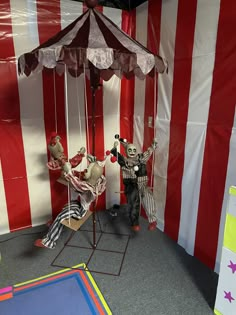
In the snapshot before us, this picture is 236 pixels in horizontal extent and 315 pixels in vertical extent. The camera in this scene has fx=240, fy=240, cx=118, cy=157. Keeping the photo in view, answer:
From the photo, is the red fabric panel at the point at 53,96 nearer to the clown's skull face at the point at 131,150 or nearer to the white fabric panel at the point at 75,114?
the white fabric panel at the point at 75,114

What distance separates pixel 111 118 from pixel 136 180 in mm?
786

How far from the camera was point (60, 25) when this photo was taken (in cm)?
187

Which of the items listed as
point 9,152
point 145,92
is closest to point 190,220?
point 145,92

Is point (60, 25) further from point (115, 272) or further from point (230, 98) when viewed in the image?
point (115, 272)

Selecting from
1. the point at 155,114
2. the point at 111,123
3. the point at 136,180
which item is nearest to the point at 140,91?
the point at 155,114

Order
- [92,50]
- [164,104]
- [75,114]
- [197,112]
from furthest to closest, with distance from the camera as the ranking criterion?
[75,114]
[164,104]
[197,112]
[92,50]

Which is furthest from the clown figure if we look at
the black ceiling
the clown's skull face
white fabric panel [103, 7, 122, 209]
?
the black ceiling

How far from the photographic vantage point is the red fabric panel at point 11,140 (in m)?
1.74

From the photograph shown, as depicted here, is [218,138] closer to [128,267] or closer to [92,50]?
[92,50]

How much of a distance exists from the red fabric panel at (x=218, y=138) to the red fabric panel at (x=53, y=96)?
1172 mm

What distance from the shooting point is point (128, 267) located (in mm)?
1648

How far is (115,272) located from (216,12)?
1.72 m

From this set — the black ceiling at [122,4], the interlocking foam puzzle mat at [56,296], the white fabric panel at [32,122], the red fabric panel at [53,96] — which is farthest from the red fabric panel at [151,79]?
the interlocking foam puzzle mat at [56,296]

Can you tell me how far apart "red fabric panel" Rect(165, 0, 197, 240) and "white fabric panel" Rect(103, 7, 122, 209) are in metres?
0.54
